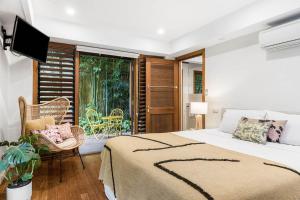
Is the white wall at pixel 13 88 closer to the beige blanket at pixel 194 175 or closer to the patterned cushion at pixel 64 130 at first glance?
the patterned cushion at pixel 64 130

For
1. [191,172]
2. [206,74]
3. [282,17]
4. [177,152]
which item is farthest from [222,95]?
[191,172]

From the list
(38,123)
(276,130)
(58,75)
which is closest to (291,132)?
(276,130)

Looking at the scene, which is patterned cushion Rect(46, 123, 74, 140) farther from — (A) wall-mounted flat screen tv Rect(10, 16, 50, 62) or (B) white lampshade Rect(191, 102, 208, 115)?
(B) white lampshade Rect(191, 102, 208, 115)

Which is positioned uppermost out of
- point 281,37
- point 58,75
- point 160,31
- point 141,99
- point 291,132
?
point 160,31

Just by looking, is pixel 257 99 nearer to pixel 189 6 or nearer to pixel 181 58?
pixel 189 6

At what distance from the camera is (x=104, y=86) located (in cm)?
586

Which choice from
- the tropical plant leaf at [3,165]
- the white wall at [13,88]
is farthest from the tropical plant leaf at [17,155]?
the white wall at [13,88]

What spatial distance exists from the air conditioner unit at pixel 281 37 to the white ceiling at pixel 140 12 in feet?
1.73

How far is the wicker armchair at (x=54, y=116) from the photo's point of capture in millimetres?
2738

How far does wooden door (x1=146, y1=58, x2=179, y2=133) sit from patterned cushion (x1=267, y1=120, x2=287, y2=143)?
2.63 metres

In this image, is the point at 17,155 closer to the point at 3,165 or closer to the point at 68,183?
the point at 3,165

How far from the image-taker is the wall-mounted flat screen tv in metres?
2.40

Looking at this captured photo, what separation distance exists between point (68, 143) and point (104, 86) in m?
3.09

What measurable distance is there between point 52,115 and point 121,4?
2.25 metres
